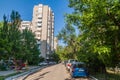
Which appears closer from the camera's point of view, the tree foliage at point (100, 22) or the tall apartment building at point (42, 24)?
the tree foliage at point (100, 22)

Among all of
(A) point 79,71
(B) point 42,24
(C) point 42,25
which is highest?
(B) point 42,24

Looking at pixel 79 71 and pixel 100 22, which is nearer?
pixel 100 22

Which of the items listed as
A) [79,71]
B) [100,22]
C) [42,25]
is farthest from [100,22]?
[42,25]

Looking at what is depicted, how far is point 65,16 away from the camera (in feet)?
58.5

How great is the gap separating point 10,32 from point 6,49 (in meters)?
3.05

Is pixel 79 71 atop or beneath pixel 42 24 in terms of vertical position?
beneath

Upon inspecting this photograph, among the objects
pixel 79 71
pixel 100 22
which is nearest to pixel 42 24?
pixel 79 71

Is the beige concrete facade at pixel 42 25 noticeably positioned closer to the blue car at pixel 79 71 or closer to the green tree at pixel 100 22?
the blue car at pixel 79 71

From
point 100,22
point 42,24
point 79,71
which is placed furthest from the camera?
point 42,24

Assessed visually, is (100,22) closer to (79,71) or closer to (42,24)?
(79,71)

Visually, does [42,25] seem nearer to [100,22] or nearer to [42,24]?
[42,24]

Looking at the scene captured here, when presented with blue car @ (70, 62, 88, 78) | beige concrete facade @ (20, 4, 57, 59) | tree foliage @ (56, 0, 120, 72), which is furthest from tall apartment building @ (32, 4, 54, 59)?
tree foliage @ (56, 0, 120, 72)

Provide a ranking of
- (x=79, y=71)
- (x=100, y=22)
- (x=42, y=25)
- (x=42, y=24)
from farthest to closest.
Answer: (x=42, y=24)
(x=42, y=25)
(x=79, y=71)
(x=100, y=22)

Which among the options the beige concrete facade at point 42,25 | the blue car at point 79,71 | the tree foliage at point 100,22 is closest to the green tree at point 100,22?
the tree foliage at point 100,22
